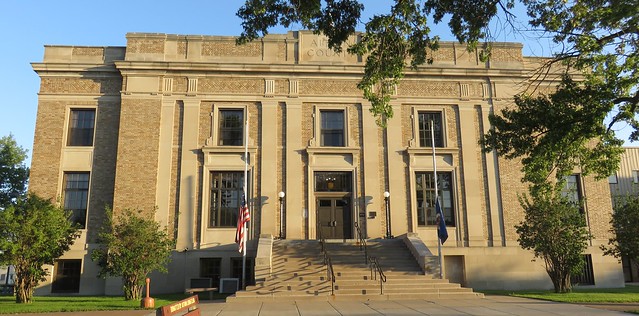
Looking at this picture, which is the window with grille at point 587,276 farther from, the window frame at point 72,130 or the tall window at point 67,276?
the window frame at point 72,130

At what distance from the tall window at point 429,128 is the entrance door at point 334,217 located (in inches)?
200

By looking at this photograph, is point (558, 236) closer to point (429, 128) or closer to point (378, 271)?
point (378, 271)

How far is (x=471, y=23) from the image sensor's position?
1230 centimetres

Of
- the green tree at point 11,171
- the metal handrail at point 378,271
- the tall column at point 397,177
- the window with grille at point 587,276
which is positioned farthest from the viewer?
the green tree at point 11,171

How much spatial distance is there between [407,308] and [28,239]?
13932mm

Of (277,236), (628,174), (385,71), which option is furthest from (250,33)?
(628,174)

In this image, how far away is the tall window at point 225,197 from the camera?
22.9 m

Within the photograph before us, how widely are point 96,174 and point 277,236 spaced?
9.13 meters

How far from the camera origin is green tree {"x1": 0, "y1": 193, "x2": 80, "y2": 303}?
→ 17.6 m

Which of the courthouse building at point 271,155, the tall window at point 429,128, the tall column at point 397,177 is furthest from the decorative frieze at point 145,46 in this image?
the tall window at point 429,128

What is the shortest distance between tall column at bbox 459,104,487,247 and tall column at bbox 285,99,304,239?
7.72 metres

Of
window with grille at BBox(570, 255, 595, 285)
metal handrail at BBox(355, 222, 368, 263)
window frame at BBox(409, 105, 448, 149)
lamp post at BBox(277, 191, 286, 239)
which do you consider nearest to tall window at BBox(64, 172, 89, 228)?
lamp post at BBox(277, 191, 286, 239)

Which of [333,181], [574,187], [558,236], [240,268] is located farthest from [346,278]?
[574,187]

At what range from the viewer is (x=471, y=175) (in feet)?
78.4
